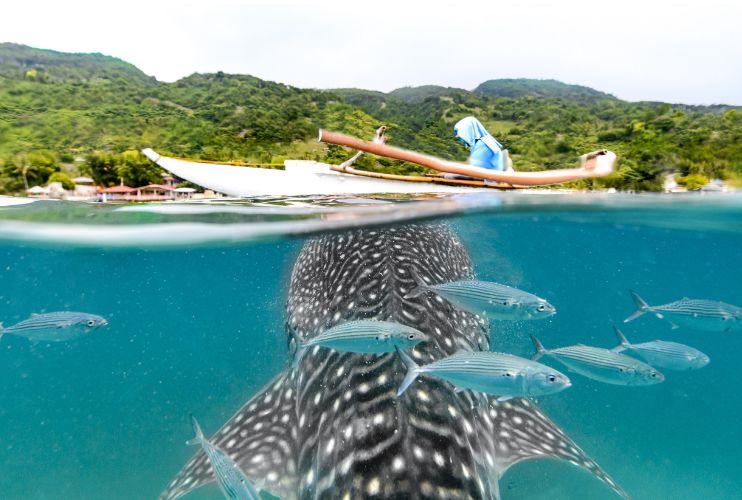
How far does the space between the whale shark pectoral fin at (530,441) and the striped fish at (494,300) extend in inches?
33.5

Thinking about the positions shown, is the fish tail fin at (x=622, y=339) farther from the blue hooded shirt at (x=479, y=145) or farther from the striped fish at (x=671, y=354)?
the blue hooded shirt at (x=479, y=145)

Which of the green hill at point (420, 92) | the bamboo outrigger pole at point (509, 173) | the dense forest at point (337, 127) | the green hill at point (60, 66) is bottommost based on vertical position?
the bamboo outrigger pole at point (509, 173)

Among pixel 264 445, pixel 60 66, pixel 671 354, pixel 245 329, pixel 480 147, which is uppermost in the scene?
pixel 60 66

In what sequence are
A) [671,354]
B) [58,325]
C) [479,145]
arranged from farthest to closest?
[479,145]
[671,354]
[58,325]

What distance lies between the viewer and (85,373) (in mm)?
19781

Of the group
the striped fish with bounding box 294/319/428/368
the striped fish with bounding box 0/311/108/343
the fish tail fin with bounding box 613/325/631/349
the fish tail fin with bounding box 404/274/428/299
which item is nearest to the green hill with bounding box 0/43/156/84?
the striped fish with bounding box 0/311/108/343

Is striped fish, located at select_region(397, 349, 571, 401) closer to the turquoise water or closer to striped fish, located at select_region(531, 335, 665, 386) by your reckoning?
striped fish, located at select_region(531, 335, 665, 386)

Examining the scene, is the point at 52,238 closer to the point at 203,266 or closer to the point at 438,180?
the point at 203,266

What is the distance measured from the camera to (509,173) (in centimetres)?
621

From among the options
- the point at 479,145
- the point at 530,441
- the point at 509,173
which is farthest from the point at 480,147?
the point at 530,441

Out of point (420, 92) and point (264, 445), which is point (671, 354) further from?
point (420, 92)

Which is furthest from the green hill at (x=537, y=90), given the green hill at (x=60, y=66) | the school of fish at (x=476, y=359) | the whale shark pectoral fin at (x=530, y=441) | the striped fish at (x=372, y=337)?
the green hill at (x=60, y=66)

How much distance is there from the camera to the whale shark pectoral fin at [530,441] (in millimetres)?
3906

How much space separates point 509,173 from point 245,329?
23431 millimetres
